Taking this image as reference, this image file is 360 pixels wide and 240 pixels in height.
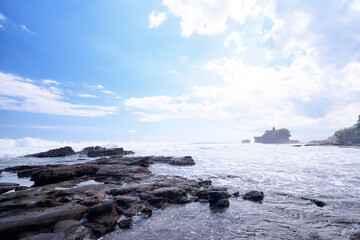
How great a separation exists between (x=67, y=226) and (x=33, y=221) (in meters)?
1.33

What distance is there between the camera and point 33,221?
21.7 ft

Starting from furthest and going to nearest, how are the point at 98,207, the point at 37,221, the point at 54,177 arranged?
the point at 54,177 → the point at 98,207 → the point at 37,221

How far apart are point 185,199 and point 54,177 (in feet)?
40.2

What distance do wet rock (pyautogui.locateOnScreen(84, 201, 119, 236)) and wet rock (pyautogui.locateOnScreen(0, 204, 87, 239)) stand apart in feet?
2.28

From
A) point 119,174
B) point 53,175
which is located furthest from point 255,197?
point 53,175

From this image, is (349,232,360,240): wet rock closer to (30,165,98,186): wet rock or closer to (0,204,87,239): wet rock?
(0,204,87,239): wet rock

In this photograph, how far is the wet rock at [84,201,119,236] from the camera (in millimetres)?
6792

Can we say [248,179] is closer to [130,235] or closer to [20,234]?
[130,235]

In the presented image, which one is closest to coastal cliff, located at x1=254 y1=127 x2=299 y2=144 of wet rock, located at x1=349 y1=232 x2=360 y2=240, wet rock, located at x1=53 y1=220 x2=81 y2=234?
wet rock, located at x1=349 y1=232 x2=360 y2=240

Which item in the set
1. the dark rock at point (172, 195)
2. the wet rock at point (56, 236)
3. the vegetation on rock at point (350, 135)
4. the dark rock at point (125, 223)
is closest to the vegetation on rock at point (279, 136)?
the vegetation on rock at point (350, 135)

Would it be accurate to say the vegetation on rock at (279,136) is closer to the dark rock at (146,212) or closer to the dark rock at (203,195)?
the dark rock at (203,195)

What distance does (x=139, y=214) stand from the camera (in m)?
8.43

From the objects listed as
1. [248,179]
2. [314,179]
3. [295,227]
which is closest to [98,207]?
[295,227]

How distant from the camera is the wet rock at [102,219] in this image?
6792 millimetres
